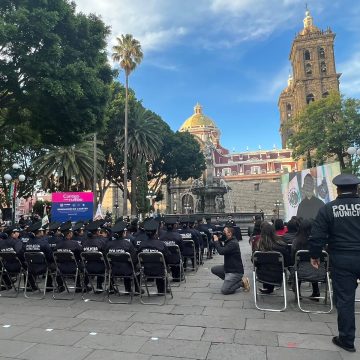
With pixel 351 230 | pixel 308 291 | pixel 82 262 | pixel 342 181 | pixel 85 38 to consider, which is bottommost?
pixel 308 291

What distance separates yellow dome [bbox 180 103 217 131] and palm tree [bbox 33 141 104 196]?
67.7 metres

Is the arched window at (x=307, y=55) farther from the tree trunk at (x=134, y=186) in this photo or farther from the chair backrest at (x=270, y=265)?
the chair backrest at (x=270, y=265)

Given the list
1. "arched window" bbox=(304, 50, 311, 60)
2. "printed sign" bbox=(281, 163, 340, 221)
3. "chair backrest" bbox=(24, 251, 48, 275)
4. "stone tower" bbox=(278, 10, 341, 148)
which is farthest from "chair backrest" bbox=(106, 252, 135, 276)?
"arched window" bbox=(304, 50, 311, 60)

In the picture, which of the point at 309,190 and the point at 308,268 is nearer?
the point at 308,268

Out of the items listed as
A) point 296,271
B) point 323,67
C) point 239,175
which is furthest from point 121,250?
point 239,175

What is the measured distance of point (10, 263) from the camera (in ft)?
26.9

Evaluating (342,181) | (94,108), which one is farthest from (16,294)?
(94,108)

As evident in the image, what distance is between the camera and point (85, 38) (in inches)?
595

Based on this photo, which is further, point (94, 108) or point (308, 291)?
point (94, 108)

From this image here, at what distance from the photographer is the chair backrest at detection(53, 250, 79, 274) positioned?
7.77 metres

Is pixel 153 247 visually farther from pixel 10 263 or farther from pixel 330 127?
pixel 330 127

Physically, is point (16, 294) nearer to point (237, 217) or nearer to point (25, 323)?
point (25, 323)

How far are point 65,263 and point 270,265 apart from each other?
467 centimetres

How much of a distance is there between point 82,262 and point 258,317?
4.36 m
